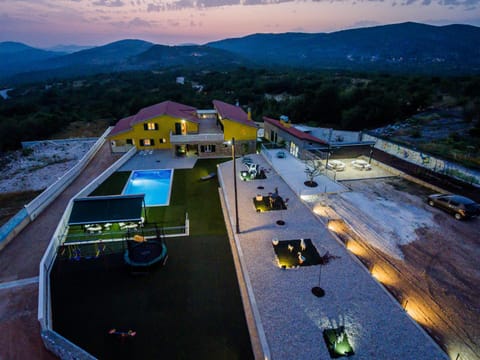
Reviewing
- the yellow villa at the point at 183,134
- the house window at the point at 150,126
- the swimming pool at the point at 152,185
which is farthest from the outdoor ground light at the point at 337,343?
the house window at the point at 150,126

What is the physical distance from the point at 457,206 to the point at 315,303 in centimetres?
1467

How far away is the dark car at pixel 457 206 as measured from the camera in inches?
720

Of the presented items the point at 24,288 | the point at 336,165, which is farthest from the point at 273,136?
the point at 24,288

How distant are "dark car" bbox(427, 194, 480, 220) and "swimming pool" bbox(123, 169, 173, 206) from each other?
21.8 m

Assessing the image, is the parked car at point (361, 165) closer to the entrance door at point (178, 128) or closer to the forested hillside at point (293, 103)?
the forested hillside at point (293, 103)

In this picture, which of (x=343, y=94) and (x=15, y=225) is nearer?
(x=15, y=225)

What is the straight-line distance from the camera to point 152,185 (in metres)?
26.6

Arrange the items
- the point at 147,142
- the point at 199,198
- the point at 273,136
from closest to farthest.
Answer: the point at 199,198, the point at 147,142, the point at 273,136

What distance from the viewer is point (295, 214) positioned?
19.0 metres

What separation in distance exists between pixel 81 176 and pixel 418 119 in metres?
49.7

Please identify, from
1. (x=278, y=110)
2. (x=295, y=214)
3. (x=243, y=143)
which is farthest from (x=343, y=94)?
(x=295, y=214)

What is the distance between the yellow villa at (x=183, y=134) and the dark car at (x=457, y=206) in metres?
20.1

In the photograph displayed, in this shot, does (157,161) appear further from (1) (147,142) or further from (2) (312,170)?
(2) (312,170)

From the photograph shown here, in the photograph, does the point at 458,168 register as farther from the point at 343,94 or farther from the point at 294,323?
the point at 343,94
